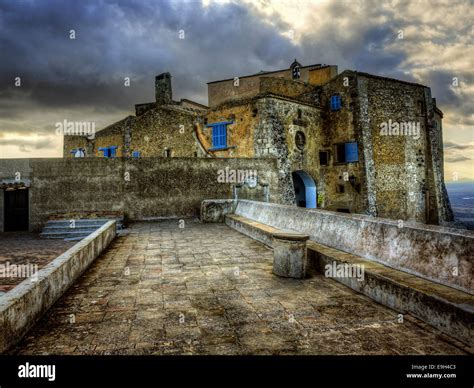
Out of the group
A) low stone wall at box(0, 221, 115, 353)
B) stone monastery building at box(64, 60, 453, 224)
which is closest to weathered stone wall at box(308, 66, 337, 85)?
stone monastery building at box(64, 60, 453, 224)

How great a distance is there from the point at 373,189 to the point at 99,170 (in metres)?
17.3

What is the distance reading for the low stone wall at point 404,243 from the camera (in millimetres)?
3480

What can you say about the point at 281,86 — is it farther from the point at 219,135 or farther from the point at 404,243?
the point at 404,243

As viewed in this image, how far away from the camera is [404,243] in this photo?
14.3ft

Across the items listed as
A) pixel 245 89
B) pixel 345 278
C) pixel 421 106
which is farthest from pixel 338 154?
pixel 345 278

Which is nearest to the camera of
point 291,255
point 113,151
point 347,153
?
point 291,255

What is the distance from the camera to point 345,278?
4.84 meters

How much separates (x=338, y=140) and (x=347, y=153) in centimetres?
110

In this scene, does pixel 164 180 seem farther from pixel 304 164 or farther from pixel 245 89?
pixel 245 89

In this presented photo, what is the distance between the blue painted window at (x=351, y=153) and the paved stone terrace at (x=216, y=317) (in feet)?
60.2

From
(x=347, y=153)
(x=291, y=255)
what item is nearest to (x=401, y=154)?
(x=347, y=153)

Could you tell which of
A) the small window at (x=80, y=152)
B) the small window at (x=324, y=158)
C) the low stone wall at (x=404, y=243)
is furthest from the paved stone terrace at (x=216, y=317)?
the small window at (x=80, y=152)
